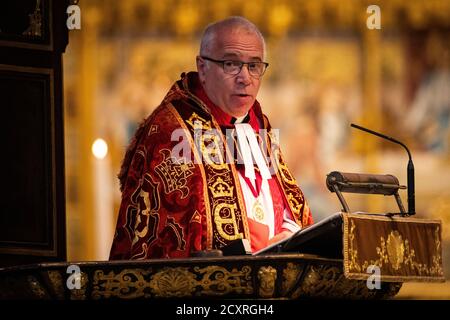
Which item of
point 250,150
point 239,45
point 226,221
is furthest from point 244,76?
point 226,221

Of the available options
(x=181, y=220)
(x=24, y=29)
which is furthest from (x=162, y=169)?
(x=24, y=29)

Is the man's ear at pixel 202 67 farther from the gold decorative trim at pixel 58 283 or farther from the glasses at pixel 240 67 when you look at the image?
the gold decorative trim at pixel 58 283

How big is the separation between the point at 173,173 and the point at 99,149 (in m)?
5.74

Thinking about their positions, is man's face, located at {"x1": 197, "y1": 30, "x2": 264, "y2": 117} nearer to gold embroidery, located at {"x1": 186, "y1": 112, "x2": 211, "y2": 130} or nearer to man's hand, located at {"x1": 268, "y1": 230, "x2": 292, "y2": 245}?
gold embroidery, located at {"x1": 186, "y1": 112, "x2": 211, "y2": 130}

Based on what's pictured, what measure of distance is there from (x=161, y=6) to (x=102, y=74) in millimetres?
776

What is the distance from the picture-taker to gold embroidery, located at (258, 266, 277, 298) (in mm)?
6695

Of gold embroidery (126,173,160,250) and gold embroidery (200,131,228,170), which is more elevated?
gold embroidery (200,131,228,170)

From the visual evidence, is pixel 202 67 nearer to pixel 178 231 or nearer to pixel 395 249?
pixel 178 231

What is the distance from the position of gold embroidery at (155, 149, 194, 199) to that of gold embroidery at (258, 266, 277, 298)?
1158 millimetres

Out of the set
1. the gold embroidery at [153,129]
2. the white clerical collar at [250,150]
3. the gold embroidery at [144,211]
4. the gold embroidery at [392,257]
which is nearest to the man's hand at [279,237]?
the white clerical collar at [250,150]

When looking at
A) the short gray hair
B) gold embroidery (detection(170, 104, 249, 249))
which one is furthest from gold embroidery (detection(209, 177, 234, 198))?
the short gray hair

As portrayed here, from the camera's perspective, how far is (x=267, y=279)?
670 centimetres

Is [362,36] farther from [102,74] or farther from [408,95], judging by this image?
[102,74]

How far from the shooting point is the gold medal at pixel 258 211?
26.2ft
